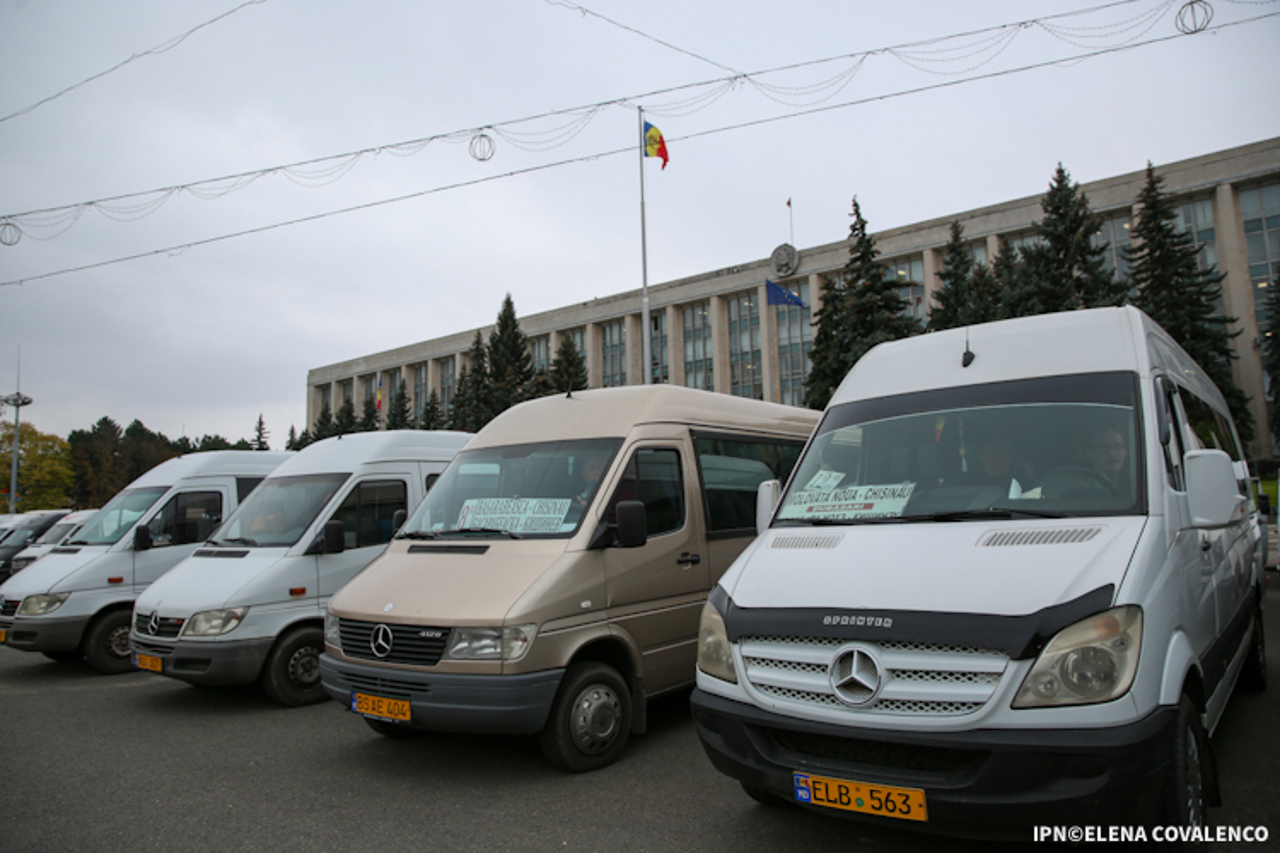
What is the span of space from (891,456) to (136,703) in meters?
7.83

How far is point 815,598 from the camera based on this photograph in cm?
353

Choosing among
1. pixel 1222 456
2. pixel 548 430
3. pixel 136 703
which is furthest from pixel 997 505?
pixel 136 703

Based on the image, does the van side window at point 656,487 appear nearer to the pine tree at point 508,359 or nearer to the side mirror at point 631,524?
the side mirror at point 631,524

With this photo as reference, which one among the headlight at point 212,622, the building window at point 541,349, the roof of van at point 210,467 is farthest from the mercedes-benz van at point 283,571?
the building window at point 541,349

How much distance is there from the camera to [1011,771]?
9.52ft

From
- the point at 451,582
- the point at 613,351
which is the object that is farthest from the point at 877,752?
the point at 613,351

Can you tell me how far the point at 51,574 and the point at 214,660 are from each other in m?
4.17

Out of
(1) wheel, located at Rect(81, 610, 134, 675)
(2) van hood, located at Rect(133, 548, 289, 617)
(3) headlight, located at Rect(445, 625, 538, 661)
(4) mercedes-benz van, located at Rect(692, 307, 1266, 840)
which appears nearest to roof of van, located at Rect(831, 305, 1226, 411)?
(4) mercedes-benz van, located at Rect(692, 307, 1266, 840)

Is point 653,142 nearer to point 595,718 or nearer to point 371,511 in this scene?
point 371,511

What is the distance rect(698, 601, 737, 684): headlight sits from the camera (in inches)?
146

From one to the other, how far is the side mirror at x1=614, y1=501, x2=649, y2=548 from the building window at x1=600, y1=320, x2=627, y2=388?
6688cm

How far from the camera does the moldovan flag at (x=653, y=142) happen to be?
63.7 feet

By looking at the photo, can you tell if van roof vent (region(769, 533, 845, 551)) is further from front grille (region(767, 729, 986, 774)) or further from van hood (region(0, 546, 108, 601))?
van hood (region(0, 546, 108, 601))

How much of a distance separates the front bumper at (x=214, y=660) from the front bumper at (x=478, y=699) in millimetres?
2910
